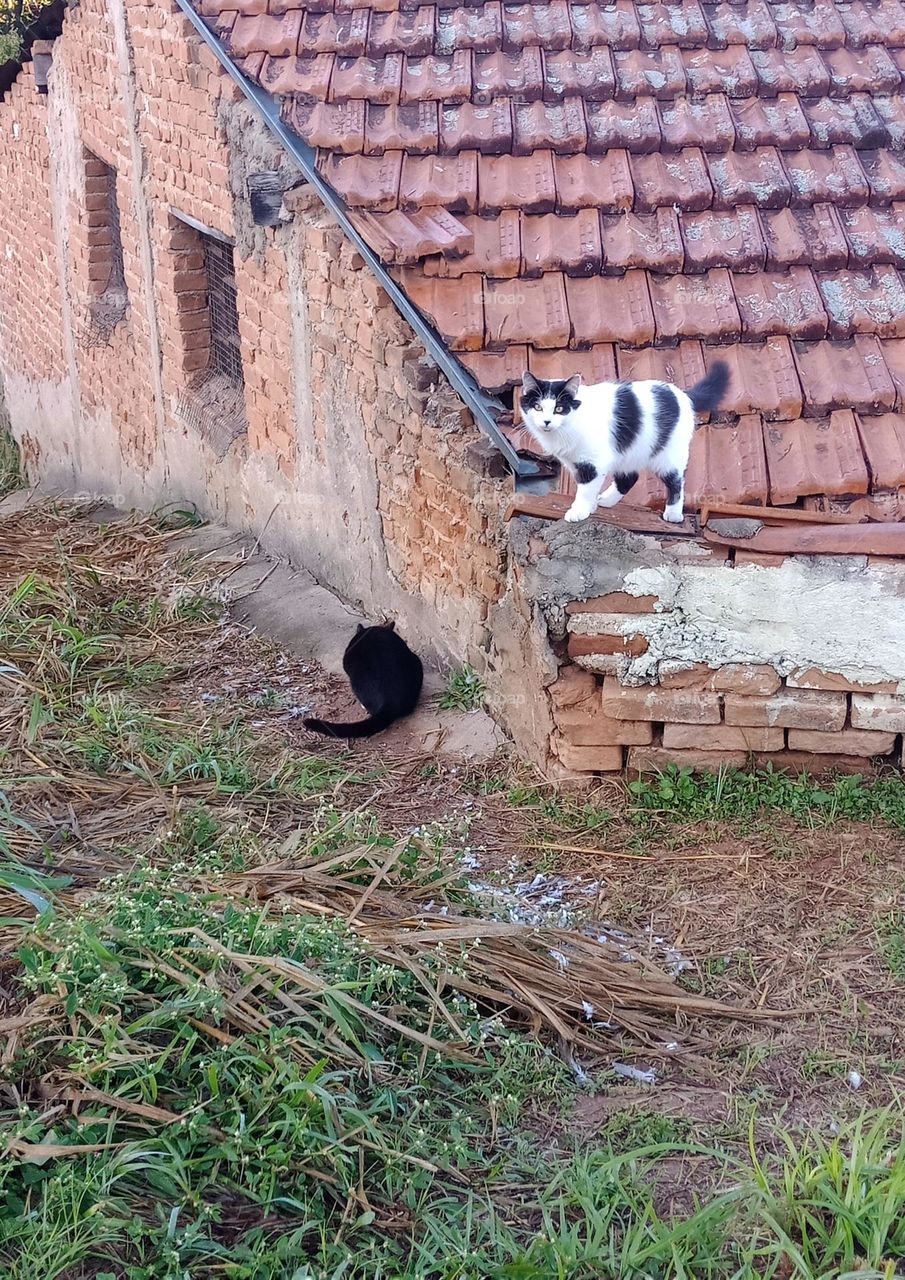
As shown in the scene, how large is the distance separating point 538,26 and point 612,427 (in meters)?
2.39

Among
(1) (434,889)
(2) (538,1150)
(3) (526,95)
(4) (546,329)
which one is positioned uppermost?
(3) (526,95)

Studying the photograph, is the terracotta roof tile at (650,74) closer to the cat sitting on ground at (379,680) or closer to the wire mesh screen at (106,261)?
the cat sitting on ground at (379,680)

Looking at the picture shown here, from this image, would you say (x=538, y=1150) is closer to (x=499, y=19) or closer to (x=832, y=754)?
(x=832, y=754)

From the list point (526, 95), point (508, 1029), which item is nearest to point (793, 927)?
point (508, 1029)

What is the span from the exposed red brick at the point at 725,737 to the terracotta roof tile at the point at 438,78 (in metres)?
2.83

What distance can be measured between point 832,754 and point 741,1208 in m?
2.21

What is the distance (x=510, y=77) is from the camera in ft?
17.8

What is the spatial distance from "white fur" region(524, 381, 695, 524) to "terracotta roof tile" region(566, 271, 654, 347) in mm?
381

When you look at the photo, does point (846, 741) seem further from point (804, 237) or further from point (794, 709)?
point (804, 237)

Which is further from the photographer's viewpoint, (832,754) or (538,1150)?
(832,754)

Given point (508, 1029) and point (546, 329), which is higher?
point (546, 329)

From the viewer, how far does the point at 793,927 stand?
4113 mm

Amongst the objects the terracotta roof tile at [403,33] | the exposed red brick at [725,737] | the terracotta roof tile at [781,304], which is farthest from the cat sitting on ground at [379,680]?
the terracotta roof tile at [403,33]

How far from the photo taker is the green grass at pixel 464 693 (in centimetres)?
554
